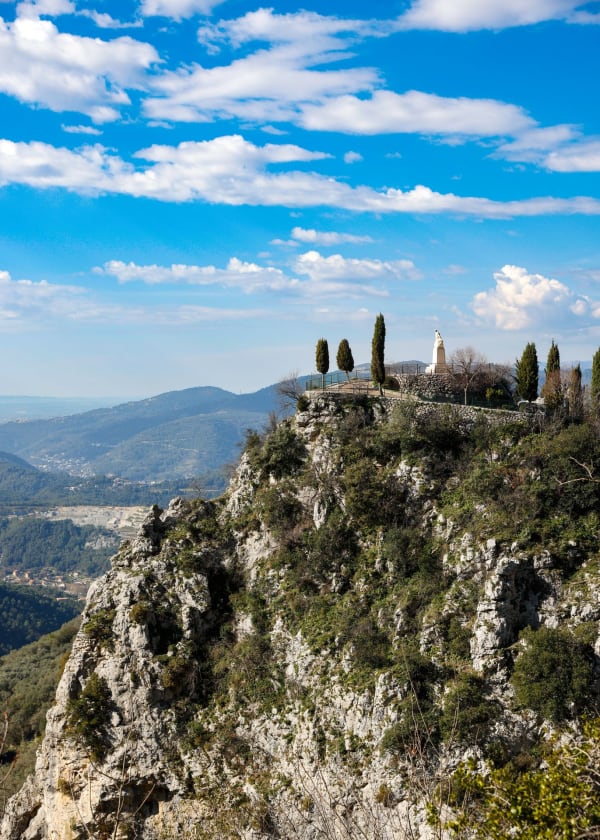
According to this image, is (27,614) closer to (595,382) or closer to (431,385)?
(431,385)

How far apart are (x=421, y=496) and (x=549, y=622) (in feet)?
26.9

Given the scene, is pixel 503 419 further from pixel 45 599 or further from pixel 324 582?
pixel 45 599

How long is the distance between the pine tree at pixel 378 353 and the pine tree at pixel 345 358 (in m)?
2.44

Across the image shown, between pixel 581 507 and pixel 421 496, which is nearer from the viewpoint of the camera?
pixel 581 507

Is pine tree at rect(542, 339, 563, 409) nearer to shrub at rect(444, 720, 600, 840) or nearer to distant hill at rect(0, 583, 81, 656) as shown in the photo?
shrub at rect(444, 720, 600, 840)

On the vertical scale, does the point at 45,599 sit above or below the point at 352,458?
below

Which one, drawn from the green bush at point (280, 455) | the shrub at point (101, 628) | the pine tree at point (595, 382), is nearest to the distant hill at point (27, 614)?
the shrub at point (101, 628)

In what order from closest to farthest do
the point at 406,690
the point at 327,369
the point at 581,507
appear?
the point at 406,690
the point at 581,507
the point at 327,369

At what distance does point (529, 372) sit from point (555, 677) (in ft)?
59.4

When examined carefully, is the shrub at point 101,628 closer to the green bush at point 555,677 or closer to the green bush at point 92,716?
the green bush at point 92,716

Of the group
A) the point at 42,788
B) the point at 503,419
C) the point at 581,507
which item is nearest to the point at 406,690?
the point at 581,507

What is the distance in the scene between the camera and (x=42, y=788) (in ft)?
98.1

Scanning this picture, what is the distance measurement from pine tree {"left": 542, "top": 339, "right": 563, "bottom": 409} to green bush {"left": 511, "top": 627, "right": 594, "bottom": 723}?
515 inches

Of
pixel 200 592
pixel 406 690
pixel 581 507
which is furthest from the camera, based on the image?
pixel 200 592
